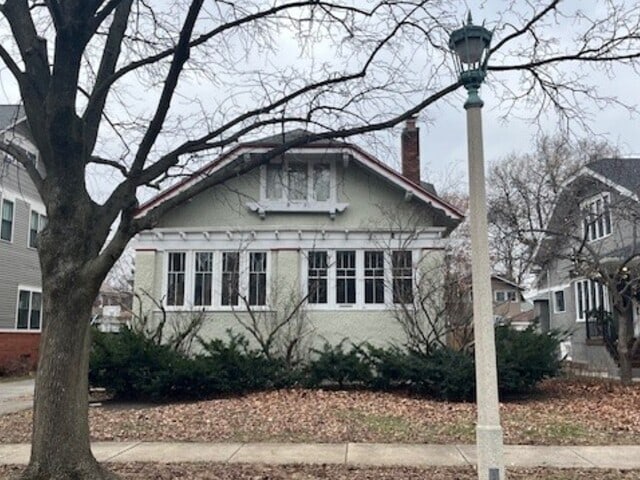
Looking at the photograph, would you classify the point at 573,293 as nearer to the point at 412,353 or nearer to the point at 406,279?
the point at 406,279

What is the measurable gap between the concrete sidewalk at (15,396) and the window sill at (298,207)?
24.5ft

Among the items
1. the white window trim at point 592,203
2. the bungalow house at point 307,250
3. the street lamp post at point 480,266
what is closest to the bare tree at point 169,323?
the bungalow house at point 307,250

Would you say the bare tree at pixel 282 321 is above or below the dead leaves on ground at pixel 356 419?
above

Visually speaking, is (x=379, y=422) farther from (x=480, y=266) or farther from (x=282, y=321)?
(x=282, y=321)

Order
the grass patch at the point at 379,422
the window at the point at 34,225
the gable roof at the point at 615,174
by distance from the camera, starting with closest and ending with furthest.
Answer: the grass patch at the point at 379,422, the gable roof at the point at 615,174, the window at the point at 34,225

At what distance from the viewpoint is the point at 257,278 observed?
17438 millimetres

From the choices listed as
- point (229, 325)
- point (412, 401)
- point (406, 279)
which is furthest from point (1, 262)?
point (412, 401)

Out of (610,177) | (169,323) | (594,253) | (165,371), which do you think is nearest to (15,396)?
(169,323)

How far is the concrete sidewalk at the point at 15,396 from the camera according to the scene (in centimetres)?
1356

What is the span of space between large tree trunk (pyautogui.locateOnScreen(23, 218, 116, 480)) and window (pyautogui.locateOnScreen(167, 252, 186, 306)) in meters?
11.2

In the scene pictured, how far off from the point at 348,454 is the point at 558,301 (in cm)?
2398

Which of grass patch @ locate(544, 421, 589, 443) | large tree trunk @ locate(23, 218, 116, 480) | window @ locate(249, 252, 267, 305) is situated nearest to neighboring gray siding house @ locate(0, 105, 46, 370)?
window @ locate(249, 252, 267, 305)

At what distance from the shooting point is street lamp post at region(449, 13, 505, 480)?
17.8 ft

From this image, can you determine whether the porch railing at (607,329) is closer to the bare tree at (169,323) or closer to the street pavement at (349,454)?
the street pavement at (349,454)
